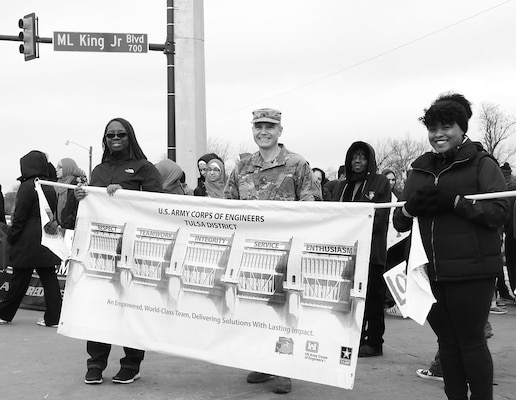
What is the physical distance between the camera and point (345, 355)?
14.5ft

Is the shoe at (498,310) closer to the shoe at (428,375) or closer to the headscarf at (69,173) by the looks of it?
the shoe at (428,375)

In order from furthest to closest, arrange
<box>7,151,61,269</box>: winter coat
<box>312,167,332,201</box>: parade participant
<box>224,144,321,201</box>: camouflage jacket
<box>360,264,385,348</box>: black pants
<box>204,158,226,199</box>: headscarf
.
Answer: <box>312,167,332,201</box>: parade participant
<box>7,151,61,269</box>: winter coat
<box>204,158,226,199</box>: headscarf
<box>360,264,385,348</box>: black pants
<box>224,144,321,201</box>: camouflage jacket

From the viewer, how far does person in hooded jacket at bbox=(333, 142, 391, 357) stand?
20.6 feet

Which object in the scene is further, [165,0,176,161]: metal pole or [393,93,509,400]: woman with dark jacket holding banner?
[165,0,176,161]: metal pole

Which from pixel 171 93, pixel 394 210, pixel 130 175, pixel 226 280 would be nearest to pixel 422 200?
pixel 394 210

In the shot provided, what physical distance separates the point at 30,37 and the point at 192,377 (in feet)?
41.3

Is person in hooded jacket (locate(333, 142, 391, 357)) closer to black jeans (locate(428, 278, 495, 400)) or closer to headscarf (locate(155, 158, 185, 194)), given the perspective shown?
headscarf (locate(155, 158, 185, 194))

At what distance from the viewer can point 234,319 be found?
4852mm

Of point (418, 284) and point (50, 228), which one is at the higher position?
point (50, 228)

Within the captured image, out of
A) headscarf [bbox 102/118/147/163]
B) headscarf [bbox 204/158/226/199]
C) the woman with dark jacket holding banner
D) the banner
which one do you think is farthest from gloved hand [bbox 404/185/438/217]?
headscarf [bbox 204/158/226/199]

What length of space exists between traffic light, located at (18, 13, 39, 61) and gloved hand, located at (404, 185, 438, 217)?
13.8m

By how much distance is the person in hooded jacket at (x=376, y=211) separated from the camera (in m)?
6.29

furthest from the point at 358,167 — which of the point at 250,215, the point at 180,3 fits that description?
the point at 180,3

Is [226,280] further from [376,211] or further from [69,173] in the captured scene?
[69,173]
